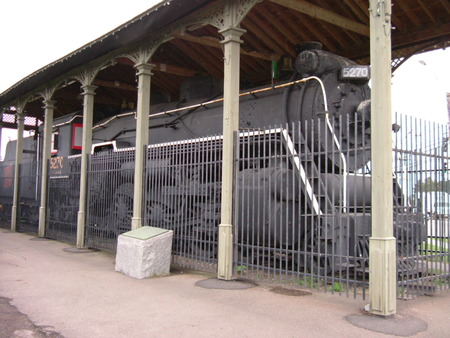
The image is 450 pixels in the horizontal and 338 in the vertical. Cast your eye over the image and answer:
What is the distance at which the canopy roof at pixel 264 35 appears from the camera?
7.58 m

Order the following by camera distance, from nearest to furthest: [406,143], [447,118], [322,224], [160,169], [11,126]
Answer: [406,143] < [322,224] < [160,169] < [447,118] < [11,126]

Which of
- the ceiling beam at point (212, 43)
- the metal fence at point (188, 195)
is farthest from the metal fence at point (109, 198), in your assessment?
the ceiling beam at point (212, 43)

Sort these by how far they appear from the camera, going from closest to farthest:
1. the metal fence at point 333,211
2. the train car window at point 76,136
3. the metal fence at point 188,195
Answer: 1. the metal fence at point 333,211
2. the metal fence at point 188,195
3. the train car window at point 76,136

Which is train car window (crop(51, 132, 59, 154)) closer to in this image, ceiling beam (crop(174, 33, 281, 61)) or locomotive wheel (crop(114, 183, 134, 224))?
locomotive wheel (crop(114, 183, 134, 224))

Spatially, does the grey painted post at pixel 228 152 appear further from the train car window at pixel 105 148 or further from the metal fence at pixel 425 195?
the train car window at pixel 105 148

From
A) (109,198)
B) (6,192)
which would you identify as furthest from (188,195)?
(6,192)

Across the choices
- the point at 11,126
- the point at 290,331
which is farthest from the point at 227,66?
the point at 11,126

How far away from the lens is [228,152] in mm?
6895

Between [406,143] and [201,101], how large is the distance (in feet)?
16.6

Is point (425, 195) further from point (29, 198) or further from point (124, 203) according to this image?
point (29, 198)

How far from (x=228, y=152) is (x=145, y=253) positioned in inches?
82.0

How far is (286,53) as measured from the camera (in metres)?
9.18

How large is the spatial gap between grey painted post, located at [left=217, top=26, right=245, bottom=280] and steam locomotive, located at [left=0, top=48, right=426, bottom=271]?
A: 219 mm

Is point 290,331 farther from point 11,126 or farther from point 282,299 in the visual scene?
point 11,126
